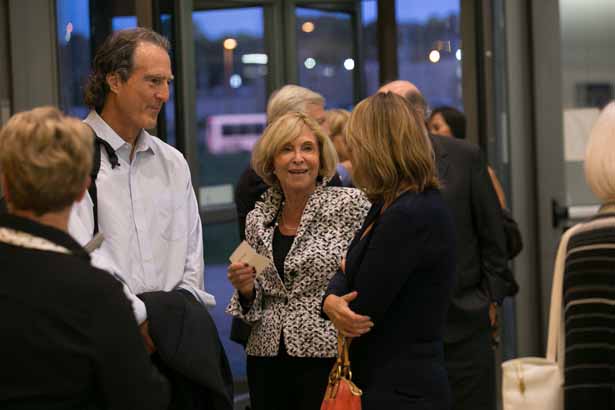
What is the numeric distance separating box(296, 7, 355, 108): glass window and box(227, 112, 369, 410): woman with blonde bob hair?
12.2ft

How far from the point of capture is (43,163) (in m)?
2.14

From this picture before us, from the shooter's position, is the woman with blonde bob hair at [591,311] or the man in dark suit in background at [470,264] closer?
the woman with blonde bob hair at [591,311]

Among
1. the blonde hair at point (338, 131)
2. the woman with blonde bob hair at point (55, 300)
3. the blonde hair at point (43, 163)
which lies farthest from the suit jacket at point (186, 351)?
the blonde hair at point (338, 131)

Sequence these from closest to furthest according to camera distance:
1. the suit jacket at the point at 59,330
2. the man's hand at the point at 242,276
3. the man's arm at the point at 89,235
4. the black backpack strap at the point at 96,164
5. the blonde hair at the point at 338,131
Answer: the suit jacket at the point at 59,330 < the man's arm at the point at 89,235 < the black backpack strap at the point at 96,164 < the man's hand at the point at 242,276 < the blonde hair at the point at 338,131

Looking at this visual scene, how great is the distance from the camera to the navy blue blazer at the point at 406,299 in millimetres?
3193

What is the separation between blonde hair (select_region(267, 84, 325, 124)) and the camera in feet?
15.8

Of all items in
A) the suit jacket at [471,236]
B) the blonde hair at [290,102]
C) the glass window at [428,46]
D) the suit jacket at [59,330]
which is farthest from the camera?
the glass window at [428,46]

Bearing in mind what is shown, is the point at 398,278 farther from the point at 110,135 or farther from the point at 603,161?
the point at 110,135

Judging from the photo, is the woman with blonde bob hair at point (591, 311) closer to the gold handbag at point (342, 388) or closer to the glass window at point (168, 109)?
the gold handbag at point (342, 388)

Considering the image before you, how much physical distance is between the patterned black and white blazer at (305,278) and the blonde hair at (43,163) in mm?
1778

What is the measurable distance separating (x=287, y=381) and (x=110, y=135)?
3.99 ft

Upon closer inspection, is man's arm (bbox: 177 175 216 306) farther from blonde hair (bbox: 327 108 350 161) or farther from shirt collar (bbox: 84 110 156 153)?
blonde hair (bbox: 327 108 350 161)

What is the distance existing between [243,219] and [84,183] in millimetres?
2390

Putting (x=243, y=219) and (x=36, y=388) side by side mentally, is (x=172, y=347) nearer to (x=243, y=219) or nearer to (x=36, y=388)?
(x=36, y=388)
